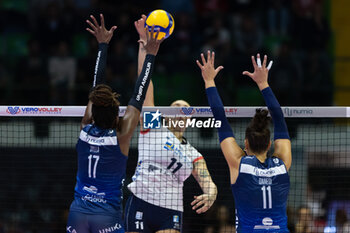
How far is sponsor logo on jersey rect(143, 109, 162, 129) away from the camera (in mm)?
7357

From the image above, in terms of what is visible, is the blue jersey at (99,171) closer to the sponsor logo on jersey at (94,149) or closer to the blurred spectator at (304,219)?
the sponsor logo on jersey at (94,149)

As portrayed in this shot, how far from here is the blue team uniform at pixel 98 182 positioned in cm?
612

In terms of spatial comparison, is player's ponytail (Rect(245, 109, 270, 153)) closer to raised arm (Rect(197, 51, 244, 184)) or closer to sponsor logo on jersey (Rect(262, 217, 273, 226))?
raised arm (Rect(197, 51, 244, 184))

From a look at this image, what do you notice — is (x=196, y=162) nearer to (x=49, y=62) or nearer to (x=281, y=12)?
(x=49, y=62)

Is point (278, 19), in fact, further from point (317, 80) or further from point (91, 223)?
point (91, 223)

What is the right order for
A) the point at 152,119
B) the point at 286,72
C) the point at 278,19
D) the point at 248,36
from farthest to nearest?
the point at 278,19
the point at 248,36
the point at 286,72
the point at 152,119

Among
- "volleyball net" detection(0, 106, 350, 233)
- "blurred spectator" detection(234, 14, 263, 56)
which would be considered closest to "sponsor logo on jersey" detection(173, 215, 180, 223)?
"volleyball net" detection(0, 106, 350, 233)

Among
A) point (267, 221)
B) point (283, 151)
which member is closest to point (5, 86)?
point (283, 151)

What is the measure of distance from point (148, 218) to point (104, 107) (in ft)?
6.82

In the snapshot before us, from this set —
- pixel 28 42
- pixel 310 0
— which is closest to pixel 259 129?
pixel 28 42

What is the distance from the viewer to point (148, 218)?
7.58 metres

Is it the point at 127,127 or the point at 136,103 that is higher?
the point at 136,103

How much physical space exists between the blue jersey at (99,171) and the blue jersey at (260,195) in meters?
1.28

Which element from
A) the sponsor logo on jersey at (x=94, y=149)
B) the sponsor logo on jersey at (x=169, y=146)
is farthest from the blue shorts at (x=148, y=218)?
the sponsor logo on jersey at (x=94, y=149)
